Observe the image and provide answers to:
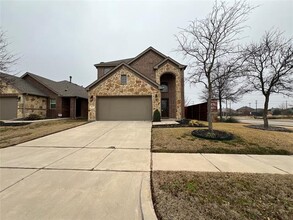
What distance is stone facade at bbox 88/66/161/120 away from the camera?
54.5ft

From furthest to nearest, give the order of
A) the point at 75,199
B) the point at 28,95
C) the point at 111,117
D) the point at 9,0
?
the point at 28,95 < the point at 111,117 < the point at 9,0 < the point at 75,199

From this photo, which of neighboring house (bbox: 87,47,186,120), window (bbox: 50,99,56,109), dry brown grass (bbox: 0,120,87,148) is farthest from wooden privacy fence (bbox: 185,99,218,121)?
window (bbox: 50,99,56,109)

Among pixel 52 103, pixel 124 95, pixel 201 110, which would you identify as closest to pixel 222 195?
pixel 124 95

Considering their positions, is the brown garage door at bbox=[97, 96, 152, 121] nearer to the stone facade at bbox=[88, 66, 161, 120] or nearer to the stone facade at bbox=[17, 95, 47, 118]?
the stone facade at bbox=[88, 66, 161, 120]

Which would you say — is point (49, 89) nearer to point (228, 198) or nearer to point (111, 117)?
point (111, 117)

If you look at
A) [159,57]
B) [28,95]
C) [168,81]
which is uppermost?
[159,57]

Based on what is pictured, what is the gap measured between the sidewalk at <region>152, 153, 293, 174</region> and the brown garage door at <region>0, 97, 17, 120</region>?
20.9 m

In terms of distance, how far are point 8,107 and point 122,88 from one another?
47.7ft

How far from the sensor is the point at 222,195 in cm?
326

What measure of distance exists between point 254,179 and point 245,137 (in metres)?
5.72

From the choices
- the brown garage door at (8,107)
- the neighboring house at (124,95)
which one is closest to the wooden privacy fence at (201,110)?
the neighboring house at (124,95)

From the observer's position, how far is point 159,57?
21.2 metres

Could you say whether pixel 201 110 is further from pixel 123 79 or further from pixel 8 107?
pixel 8 107

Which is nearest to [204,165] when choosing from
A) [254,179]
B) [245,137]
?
[254,179]
